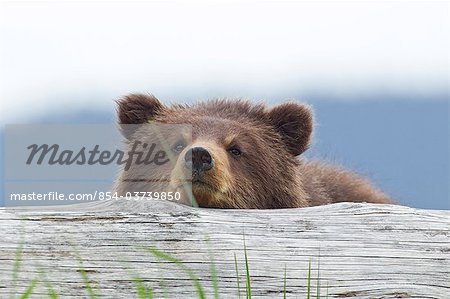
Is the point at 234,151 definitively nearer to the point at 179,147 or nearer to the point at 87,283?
the point at 179,147

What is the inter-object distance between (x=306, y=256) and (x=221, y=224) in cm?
41

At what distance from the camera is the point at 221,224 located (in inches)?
154

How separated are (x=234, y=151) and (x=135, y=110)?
0.77 meters

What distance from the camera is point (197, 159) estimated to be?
452 cm

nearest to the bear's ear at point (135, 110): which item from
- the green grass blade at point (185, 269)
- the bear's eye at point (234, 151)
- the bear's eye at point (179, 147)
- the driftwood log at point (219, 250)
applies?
the bear's eye at point (179, 147)

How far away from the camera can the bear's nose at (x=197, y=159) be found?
4.51 m

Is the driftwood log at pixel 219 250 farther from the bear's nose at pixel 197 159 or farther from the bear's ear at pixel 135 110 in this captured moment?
the bear's ear at pixel 135 110

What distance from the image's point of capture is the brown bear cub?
15.8 ft

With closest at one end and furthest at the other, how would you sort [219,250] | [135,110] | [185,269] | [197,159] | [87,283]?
[87,283] < [185,269] < [219,250] < [197,159] < [135,110]

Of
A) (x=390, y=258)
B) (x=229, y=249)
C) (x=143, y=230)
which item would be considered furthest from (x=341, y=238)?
(x=143, y=230)

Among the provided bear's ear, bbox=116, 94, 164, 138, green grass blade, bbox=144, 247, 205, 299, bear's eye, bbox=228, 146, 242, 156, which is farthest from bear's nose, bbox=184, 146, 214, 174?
bear's ear, bbox=116, 94, 164, 138

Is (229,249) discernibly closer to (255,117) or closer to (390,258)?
(390,258)

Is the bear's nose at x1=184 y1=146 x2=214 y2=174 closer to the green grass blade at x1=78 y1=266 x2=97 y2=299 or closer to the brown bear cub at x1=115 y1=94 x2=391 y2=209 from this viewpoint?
the brown bear cub at x1=115 y1=94 x2=391 y2=209

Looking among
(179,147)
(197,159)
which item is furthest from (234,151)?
(197,159)
